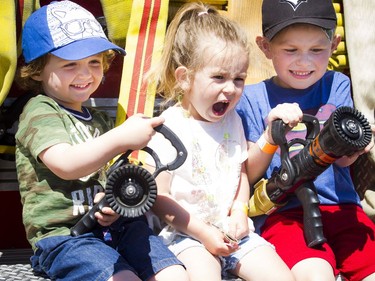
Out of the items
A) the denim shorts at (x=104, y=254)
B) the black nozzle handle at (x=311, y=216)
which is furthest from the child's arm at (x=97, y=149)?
the black nozzle handle at (x=311, y=216)

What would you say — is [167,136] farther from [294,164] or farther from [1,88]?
[1,88]

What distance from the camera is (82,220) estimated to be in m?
2.41

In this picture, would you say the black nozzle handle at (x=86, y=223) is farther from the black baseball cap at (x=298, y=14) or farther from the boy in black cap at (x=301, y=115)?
the black baseball cap at (x=298, y=14)

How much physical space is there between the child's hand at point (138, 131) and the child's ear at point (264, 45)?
2.43 ft

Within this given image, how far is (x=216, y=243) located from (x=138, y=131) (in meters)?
0.47

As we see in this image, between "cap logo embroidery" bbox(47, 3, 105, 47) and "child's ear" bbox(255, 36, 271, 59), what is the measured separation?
0.61 m

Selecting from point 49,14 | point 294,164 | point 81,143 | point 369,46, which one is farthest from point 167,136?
point 369,46

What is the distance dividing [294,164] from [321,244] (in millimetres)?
284

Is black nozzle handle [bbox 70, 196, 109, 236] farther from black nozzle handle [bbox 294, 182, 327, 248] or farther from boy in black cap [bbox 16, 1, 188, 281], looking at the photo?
black nozzle handle [bbox 294, 182, 327, 248]

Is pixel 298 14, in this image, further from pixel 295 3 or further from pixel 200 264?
pixel 200 264

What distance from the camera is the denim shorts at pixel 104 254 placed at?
2.31 metres

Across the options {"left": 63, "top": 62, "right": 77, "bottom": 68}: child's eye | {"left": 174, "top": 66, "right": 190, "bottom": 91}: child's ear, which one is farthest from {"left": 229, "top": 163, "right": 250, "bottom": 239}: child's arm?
{"left": 63, "top": 62, "right": 77, "bottom": 68}: child's eye

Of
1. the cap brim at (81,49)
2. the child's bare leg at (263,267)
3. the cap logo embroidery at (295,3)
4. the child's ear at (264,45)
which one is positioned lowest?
the child's bare leg at (263,267)

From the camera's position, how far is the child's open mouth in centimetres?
262
